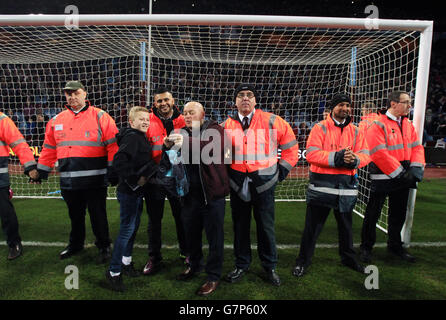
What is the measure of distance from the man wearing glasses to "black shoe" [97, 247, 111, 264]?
2888mm

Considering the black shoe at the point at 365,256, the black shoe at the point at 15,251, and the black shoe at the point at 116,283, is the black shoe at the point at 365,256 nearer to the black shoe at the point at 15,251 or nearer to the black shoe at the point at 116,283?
the black shoe at the point at 116,283

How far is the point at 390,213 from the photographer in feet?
11.1

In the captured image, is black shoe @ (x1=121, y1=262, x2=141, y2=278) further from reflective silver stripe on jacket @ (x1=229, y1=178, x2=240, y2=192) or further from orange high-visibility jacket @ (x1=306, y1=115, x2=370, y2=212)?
orange high-visibility jacket @ (x1=306, y1=115, x2=370, y2=212)

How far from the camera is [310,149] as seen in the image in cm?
292

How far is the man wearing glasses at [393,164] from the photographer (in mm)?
3160

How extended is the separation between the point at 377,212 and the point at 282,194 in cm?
304

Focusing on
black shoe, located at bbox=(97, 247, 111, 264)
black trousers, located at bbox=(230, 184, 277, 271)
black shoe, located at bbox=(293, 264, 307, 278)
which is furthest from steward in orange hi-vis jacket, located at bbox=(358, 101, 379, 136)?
black shoe, located at bbox=(97, 247, 111, 264)

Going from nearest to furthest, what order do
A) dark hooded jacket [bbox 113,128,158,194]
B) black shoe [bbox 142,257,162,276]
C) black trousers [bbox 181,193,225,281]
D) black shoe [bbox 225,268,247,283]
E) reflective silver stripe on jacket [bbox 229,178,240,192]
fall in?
dark hooded jacket [bbox 113,128,158,194]
black trousers [bbox 181,193,225,281]
reflective silver stripe on jacket [bbox 229,178,240,192]
black shoe [bbox 225,268,247,283]
black shoe [bbox 142,257,162,276]

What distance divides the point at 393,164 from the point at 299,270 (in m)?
1.51

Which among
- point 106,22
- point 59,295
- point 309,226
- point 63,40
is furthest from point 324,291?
point 63,40

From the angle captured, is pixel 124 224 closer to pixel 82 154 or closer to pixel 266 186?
pixel 82 154

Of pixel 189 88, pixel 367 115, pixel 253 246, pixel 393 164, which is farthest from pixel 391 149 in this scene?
pixel 189 88

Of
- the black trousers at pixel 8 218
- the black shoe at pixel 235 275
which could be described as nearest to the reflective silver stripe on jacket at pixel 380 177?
the black shoe at pixel 235 275

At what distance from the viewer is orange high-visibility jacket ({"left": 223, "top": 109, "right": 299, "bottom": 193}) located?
269cm
